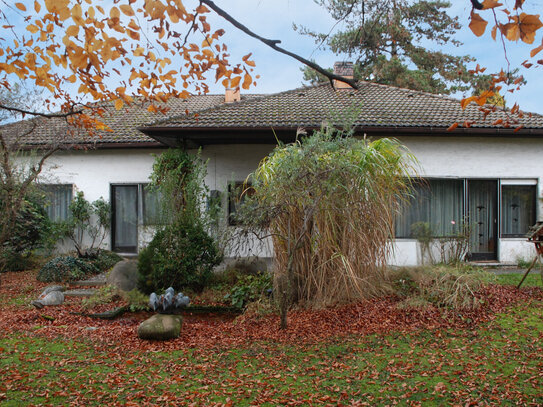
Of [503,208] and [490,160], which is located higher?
[490,160]

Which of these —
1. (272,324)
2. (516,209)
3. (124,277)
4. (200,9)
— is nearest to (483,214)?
(516,209)

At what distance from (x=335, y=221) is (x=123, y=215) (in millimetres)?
7605

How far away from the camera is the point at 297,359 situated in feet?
14.9

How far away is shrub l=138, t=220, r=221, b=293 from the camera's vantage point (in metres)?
7.36

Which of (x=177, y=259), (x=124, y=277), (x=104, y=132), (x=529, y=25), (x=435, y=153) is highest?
(x=104, y=132)

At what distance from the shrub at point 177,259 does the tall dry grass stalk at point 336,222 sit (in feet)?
5.30

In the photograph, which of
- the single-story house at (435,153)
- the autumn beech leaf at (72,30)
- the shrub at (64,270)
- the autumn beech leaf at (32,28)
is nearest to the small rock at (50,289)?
the shrub at (64,270)

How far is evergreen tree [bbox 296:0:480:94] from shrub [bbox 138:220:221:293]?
13.0 ft

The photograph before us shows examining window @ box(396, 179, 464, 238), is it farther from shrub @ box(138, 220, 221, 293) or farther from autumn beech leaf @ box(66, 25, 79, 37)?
autumn beech leaf @ box(66, 25, 79, 37)

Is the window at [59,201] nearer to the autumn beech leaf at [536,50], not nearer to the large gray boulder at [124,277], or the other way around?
the large gray boulder at [124,277]

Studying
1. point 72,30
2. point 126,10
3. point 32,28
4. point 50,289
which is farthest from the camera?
point 50,289

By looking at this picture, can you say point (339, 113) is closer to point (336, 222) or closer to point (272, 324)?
point (336, 222)

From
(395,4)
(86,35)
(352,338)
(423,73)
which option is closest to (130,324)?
(352,338)

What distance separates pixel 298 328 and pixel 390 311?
4.38 ft
